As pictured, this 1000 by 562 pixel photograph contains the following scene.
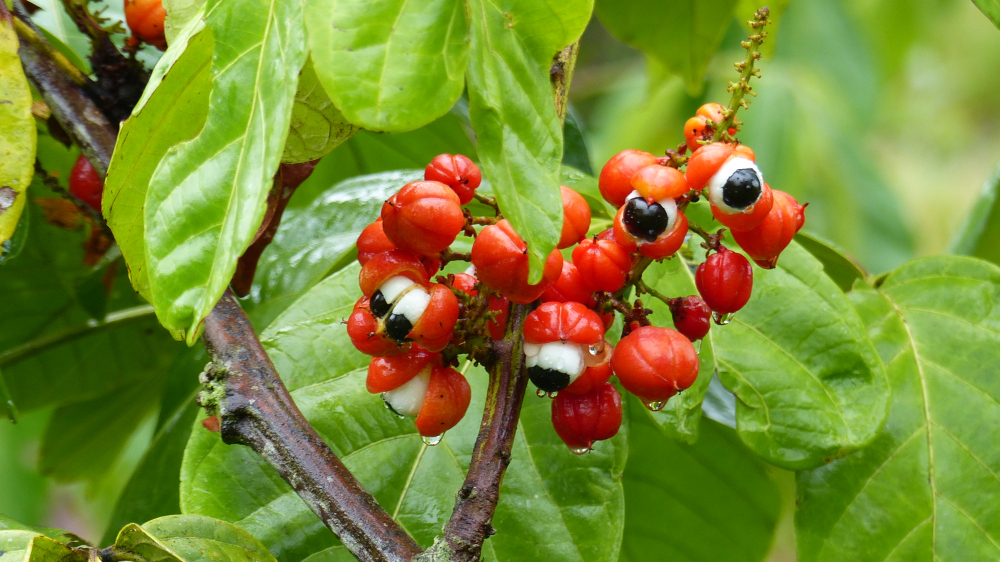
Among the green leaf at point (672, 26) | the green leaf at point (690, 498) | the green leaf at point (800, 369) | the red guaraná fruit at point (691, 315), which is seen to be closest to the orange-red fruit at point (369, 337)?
the red guaraná fruit at point (691, 315)

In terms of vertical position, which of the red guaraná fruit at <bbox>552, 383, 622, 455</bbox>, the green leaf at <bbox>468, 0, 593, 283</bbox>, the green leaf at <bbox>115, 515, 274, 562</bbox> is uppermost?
the green leaf at <bbox>468, 0, 593, 283</bbox>

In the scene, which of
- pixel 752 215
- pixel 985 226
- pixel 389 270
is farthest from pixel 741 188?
pixel 985 226

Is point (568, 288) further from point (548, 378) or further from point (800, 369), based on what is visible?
point (800, 369)

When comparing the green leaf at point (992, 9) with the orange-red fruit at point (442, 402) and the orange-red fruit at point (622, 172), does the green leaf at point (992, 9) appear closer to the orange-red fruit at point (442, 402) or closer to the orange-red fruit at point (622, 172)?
the orange-red fruit at point (622, 172)

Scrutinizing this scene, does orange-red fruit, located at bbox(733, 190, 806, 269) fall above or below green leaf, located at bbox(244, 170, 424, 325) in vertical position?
above

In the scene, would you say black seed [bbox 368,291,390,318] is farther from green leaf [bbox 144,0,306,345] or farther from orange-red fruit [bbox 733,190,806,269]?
orange-red fruit [bbox 733,190,806,269]

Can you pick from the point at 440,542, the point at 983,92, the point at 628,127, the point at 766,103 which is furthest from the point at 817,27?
the point at 983,92

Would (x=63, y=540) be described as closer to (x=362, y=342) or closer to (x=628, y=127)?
(x=362, y=342)

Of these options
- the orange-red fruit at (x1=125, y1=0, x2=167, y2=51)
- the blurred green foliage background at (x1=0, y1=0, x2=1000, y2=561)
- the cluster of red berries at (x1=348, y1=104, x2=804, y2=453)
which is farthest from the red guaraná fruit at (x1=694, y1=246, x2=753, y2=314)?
the blurred green foliage background at (x1=0, y1=0, x2=1000, y2=561)
